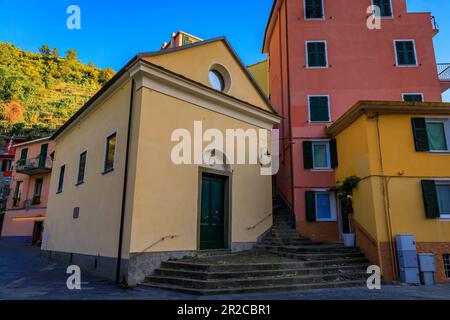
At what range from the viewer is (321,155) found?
14383 mm

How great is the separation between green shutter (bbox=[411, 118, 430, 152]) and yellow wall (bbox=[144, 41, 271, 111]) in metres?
5.71

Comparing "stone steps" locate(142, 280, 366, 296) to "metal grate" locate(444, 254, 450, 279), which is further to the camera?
"metal grate" locate(444, 254, 450, 279)

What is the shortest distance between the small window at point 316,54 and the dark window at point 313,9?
1.57 metres

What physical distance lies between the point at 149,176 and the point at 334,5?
1389 centimetres

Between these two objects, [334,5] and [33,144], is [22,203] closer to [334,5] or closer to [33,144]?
[33,144]

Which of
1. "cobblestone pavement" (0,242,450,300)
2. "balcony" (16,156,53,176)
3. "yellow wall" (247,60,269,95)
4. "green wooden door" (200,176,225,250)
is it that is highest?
"yellow wall" (247,60,269,95)

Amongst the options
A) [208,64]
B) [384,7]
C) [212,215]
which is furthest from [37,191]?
[384,7]

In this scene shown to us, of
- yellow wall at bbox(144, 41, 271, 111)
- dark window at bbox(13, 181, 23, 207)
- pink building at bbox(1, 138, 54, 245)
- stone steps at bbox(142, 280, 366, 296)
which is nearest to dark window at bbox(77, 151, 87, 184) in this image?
yellow wall at bbox(144, 41, 271, 111)

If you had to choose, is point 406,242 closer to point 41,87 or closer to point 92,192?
point 92,192

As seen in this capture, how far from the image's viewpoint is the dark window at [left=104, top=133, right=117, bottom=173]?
33.9 feet

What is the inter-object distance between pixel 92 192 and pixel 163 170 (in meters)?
3.51

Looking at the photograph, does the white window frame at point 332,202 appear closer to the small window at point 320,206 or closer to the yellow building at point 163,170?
the small window at point 320,206

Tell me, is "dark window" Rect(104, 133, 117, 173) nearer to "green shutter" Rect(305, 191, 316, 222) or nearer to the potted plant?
the potted plant

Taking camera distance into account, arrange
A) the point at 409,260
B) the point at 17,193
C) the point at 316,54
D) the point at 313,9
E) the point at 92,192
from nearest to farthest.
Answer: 1. the point at 409,260
2. the point at 92,192
3. the point at 316,54
4. the point at 313,9
5. the point at 17,193
